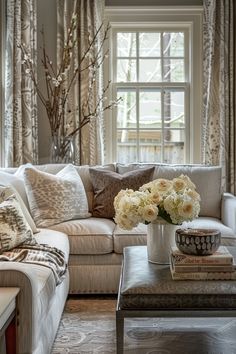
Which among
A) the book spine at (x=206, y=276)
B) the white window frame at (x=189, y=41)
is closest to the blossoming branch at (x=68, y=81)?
the white window frame at (x=189, y=41)

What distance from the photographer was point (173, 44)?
4902 mm

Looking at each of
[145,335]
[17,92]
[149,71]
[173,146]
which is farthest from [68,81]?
[145,335]

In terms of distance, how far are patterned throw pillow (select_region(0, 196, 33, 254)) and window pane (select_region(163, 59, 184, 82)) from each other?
2639mm

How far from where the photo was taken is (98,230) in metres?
3.42

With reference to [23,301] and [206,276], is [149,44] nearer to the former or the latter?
[206,276]

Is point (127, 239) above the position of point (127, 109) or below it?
below

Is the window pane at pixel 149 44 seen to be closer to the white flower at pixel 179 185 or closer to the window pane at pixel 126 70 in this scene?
the window pane at pixel 126 70

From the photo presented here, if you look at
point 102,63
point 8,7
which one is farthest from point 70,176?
point 8,7

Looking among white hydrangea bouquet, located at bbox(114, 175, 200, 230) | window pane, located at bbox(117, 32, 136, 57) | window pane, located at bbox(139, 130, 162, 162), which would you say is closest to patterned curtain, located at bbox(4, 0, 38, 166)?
window pane, located at bbox(117, 32, 136, 57)

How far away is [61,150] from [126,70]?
1174mm

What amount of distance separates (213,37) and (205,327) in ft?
9.51

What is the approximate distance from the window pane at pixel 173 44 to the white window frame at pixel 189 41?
0.07 meters

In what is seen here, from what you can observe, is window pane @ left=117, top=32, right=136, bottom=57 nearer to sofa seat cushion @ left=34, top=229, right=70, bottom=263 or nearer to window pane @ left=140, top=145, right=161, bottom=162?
window pane @ left=140, top=145, right=161, bottom=162

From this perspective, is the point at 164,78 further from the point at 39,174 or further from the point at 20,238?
the point at 20,238
